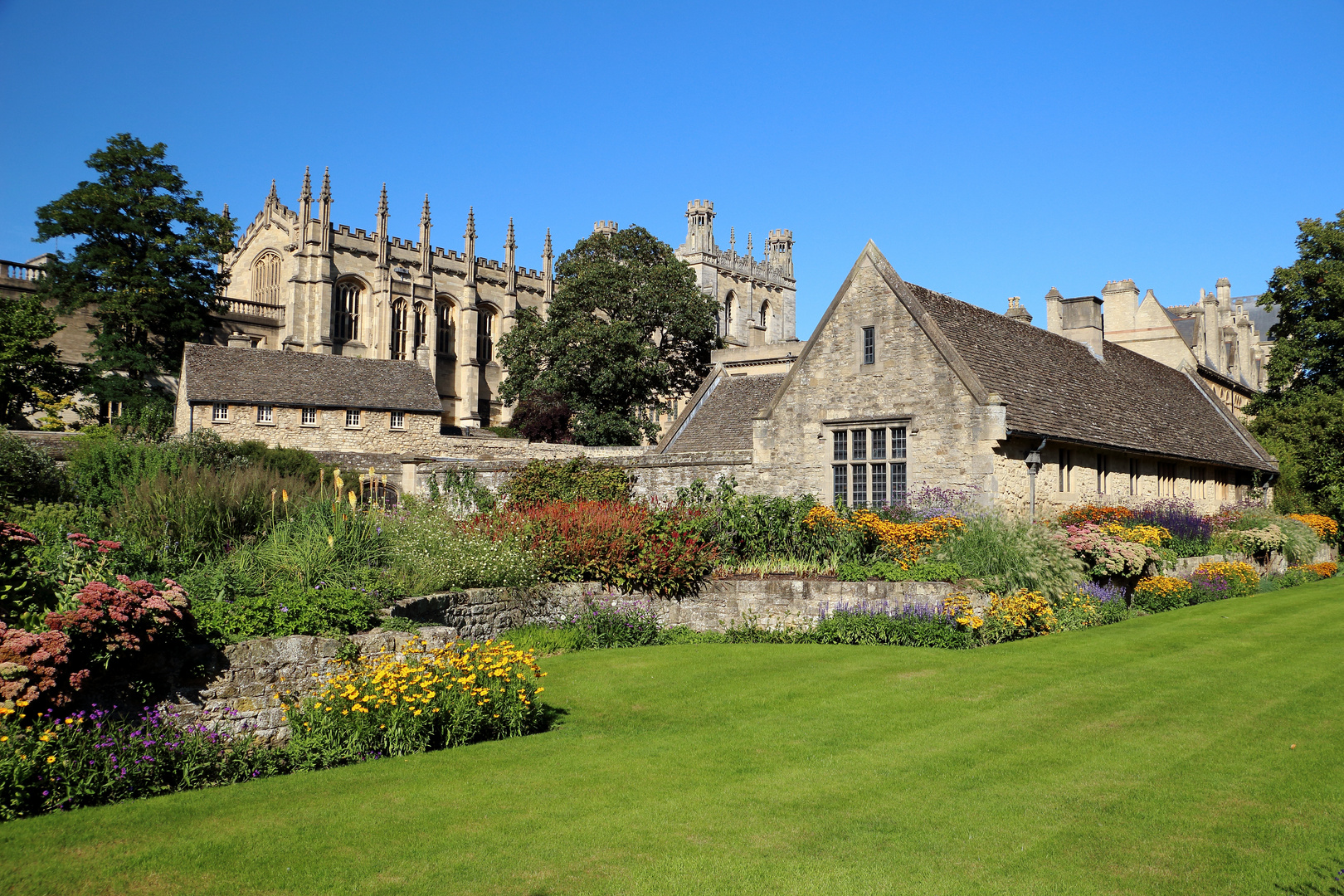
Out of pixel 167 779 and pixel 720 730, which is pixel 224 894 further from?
pixel 720 730

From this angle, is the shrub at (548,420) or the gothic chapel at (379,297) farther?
the gothic chapel at (379,297)

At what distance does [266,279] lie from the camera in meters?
71.0

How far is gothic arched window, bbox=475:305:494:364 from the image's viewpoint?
78125 mm

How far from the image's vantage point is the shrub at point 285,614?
9070mm

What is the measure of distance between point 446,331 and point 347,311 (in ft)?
25.9

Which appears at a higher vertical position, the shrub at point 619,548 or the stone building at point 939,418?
the stone building at point 939,418

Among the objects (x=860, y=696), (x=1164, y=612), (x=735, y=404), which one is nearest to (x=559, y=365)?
(x=735, y=404)

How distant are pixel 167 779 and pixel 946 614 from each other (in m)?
10.3

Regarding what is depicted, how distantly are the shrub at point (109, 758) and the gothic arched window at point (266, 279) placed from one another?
65851mm

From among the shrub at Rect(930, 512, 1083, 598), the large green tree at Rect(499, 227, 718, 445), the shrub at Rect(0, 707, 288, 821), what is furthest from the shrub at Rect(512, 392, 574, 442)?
the shrub at Rect(0, 707, 288, 821)

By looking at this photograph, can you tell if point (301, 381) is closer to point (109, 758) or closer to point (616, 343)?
point (616, 343)

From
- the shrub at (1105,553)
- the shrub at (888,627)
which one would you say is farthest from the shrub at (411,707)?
the shrub at (1105,553)

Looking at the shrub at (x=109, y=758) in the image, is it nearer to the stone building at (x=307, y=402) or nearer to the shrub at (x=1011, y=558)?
the shrub at (x=1011, y=558)

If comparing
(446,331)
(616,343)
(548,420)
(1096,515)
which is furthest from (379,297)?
(1096,515)
